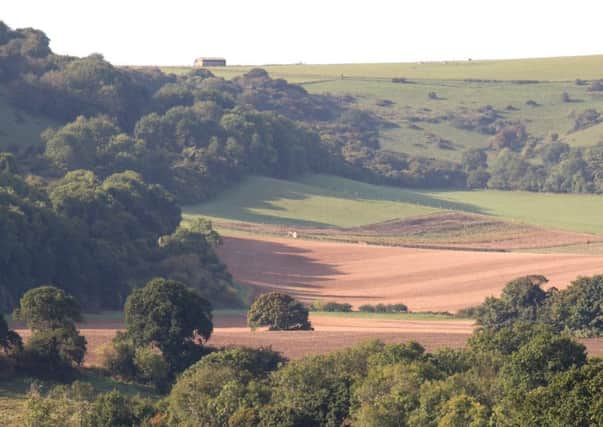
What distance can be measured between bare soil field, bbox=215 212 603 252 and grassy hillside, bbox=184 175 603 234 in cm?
267

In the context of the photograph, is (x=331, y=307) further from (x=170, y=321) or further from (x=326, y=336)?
(x=170, y=321)

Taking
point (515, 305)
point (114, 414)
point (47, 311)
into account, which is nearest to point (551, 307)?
point (515, 305)

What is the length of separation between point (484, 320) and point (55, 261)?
22.8m

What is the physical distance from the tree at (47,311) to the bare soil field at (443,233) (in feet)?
175

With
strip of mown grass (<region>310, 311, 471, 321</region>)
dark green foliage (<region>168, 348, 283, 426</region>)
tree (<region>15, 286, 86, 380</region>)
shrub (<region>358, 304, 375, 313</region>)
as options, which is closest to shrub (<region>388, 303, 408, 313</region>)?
shrub (<region>358, 304, 375, 313</region>)

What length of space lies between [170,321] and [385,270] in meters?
39.1

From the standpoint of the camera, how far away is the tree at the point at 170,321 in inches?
2210

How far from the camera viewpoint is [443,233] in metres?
121

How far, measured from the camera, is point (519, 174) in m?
174

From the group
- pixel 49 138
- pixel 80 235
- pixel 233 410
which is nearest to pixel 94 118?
pixel 49 138

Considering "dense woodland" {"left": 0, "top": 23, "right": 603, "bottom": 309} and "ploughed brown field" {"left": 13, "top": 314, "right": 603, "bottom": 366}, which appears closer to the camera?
"ploughed brown field" {"left": 13, "top": 314, "right": 603, "bottom": 366}

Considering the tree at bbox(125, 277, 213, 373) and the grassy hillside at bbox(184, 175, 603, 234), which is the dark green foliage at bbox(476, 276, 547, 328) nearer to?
the tree at bbox(125, 277, 213, 373)

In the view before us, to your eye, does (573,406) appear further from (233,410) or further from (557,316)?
(557,316)

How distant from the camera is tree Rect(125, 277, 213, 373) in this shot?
5612 cm
